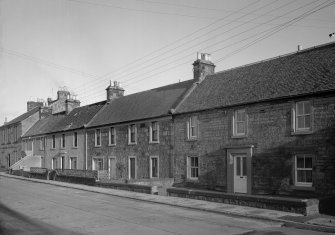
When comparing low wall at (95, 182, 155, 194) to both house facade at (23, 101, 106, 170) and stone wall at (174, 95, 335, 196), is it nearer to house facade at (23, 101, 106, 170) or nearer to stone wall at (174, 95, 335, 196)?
stone wall at (174, 95, 335, 196)

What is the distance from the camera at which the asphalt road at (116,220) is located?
12.6 m

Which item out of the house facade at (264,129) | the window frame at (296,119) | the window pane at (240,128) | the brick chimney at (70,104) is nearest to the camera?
the house facade at (264,129)

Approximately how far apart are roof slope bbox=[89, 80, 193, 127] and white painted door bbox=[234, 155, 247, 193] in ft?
25.8

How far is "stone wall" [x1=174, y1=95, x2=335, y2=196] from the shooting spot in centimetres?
1864

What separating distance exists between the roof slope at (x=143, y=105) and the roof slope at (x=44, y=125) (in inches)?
507

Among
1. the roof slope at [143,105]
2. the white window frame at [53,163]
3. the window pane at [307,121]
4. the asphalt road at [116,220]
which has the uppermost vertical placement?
the roof slope at [143,105]

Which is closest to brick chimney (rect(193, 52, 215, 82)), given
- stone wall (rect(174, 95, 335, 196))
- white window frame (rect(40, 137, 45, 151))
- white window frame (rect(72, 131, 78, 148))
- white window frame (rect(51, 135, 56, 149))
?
stone wall (rect(174, 95, 335, 196))

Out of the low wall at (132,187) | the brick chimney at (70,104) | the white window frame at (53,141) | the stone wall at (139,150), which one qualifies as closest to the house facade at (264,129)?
the stone wall at (139,150)

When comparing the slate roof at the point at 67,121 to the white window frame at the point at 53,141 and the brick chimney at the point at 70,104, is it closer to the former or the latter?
the white window frame at the point at 53,141

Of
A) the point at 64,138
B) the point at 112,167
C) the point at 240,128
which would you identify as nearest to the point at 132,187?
the point at 240,128

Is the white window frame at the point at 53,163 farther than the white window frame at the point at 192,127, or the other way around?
the white window frame at the point at 53,163

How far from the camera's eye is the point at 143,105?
3434 cm

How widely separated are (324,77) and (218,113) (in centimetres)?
724

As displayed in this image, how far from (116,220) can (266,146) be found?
10564 millimetres
